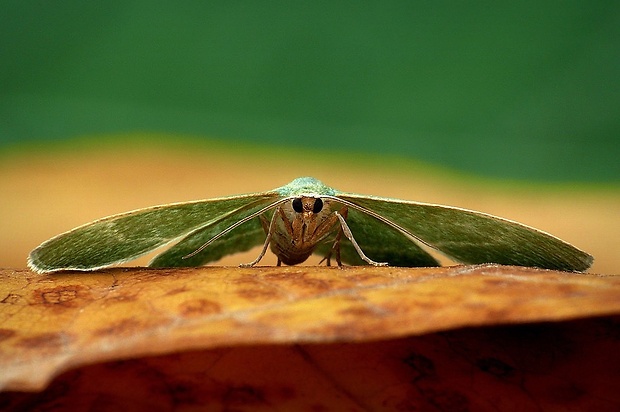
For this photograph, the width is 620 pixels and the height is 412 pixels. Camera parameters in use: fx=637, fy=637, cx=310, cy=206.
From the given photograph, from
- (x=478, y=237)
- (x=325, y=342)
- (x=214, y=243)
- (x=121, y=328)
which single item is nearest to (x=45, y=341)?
(x=121, y=328)

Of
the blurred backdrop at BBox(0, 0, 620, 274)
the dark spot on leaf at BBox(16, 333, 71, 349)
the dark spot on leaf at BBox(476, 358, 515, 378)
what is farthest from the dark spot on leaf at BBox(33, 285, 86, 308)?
the blurred backdrop at BBox(0, 0, 620, 274)

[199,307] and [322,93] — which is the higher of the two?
[322,93]

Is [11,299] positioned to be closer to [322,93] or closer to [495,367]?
[495,367]

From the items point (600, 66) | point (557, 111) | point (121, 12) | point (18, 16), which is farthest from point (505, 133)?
point (18, 16)

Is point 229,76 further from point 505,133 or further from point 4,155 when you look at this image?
point 505,133

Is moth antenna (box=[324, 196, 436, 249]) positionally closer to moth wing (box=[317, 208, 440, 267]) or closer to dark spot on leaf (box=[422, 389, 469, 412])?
moth wing (box=[317, 208, 440, 267])

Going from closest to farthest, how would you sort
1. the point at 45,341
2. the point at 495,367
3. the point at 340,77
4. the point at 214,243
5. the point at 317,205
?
1. the point at 45,341
2. the point at 495,367
3. the point at 317,205
4. the point at 214,243
5. the point at 340,77

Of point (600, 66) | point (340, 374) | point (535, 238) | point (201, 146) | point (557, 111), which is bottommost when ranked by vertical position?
point (340, 374)
